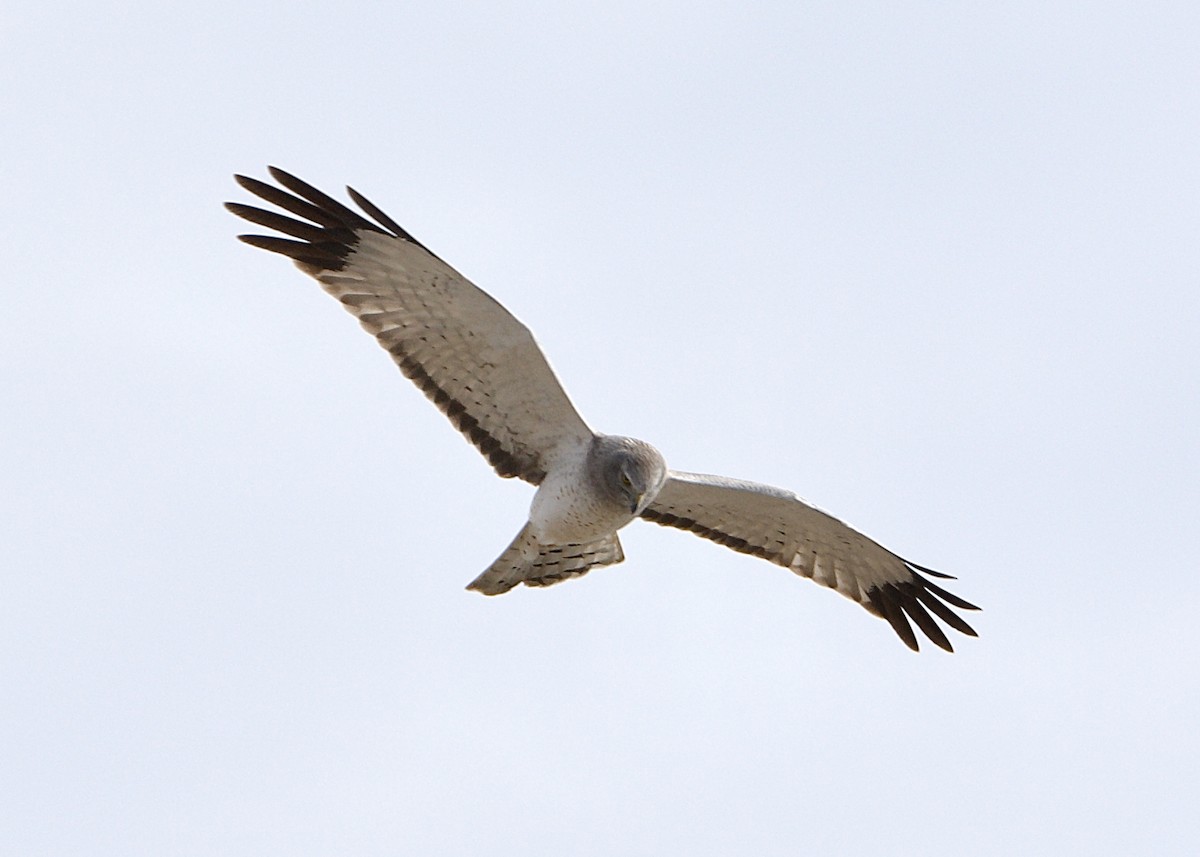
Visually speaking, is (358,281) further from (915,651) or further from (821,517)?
(915,651)

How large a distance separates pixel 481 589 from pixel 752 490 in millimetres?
1903

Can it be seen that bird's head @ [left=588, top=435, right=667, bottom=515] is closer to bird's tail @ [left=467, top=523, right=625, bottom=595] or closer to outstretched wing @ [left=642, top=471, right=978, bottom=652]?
bird's tail @ [left=467, top=523, right=625, bottom=595]

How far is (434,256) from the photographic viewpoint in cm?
1185

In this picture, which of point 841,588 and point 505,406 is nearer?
point 505,406

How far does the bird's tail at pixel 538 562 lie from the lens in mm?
12781

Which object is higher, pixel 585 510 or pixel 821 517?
pixel 821 517

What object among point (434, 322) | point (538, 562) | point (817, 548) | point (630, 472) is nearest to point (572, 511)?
point (630, 472)

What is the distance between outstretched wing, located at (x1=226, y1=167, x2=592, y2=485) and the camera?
39.3 ft

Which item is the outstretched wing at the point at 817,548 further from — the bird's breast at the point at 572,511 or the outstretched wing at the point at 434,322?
the outstretched wing at the point at 434,322

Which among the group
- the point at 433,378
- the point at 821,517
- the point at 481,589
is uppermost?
the point at 821,517

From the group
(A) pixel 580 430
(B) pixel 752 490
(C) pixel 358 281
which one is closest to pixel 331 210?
(C) pixel 358 281

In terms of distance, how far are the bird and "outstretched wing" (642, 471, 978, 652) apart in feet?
0.14

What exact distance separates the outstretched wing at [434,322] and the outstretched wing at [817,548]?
48.2 inches

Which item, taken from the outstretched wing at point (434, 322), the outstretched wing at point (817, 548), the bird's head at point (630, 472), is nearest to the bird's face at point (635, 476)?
the bird's head at point (630, 472)
